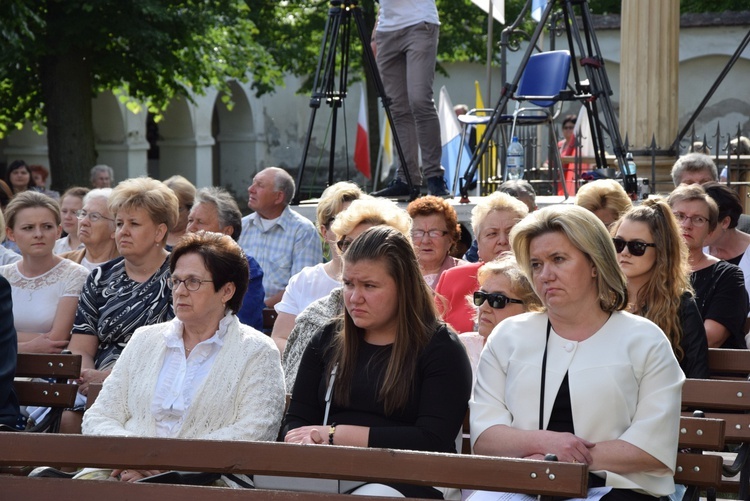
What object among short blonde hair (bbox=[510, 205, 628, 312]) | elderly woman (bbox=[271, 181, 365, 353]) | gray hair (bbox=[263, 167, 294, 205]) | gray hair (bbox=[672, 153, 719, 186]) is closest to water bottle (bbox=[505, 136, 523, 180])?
gray hair (bbox=[672, 153, 719, 186])

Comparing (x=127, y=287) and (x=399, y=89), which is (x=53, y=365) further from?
(x=399, y=89)

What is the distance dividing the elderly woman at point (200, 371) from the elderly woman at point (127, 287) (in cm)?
121

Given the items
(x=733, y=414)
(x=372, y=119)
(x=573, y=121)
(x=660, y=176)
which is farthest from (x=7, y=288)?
(x=372, y=119)

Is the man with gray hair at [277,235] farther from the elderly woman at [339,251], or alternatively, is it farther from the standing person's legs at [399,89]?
the elderly woman at [339,251]

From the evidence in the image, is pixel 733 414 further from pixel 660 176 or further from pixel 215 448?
pixel 660 176

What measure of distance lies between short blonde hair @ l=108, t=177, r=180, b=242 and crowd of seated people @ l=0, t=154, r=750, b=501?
0.01m

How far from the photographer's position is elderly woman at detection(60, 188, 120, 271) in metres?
7.36

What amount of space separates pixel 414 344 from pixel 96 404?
53.0 inches

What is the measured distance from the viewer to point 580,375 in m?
3.95

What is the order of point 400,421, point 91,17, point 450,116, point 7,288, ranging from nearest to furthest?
point 400,421, point 7,288, point 450,116, point 91,17

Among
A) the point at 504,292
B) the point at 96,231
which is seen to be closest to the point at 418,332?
the point at 504,292

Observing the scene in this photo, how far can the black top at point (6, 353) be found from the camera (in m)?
5.21

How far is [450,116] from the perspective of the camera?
50.1 ft

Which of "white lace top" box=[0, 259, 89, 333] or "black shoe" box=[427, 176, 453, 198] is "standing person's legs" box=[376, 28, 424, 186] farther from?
"white lace top" box=[0, 259, 89, 333]
